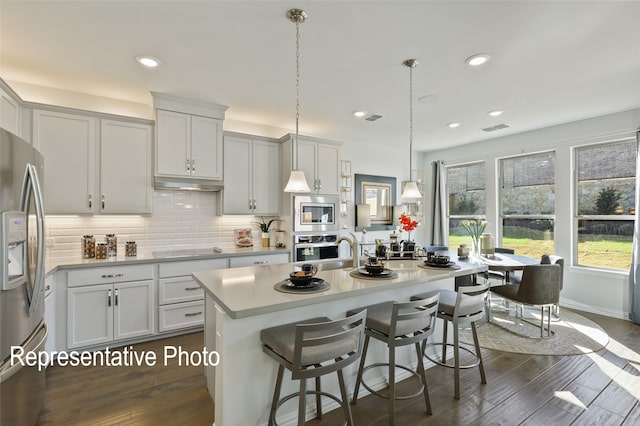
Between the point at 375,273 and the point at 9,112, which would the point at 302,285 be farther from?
the point at 9,112

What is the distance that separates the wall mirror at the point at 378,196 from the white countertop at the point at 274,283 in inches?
110

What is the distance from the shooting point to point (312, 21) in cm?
211

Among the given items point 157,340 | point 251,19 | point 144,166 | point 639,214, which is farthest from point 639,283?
point 144,166

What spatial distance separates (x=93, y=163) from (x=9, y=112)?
2.46ft

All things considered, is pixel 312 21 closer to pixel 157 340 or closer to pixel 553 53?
pixel 553 53

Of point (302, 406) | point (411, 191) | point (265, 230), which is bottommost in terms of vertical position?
point (302, 406)

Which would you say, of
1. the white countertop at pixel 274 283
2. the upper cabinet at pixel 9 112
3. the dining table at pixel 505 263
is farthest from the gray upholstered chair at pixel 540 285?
the upper cabinet at pixel 9 112

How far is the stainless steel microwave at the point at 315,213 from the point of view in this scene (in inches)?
164

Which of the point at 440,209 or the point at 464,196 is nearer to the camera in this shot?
the point at 464,196

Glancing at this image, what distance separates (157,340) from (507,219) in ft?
18.2

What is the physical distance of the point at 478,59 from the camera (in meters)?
2.59

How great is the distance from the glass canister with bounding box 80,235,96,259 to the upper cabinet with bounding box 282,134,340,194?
258cm

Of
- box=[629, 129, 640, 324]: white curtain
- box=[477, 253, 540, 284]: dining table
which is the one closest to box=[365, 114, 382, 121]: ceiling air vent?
box=[477, 253, 540, 284]: dining table

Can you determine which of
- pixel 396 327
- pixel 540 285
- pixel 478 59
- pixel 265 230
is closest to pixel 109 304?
pixel 265 230
